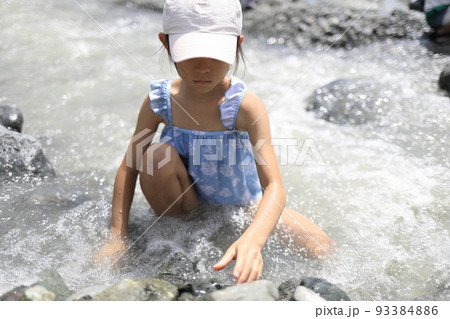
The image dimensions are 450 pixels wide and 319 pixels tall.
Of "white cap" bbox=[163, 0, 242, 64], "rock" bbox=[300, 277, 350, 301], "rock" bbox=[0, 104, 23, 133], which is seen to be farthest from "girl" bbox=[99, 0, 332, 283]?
"rock" bbox=[0, 104, 23, 133]

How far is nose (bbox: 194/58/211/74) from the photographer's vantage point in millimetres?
1908

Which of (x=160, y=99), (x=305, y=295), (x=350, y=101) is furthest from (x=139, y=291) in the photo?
(x=350, y=101)

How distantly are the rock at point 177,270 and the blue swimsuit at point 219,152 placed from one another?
0.49 meters

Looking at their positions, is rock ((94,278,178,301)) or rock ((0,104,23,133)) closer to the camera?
rock ((94,278,178,301))

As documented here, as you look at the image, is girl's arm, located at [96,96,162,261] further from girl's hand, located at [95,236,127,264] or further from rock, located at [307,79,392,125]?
rock, located at [307,79,392,125]

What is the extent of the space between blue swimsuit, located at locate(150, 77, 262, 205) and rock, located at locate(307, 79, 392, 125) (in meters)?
1.52

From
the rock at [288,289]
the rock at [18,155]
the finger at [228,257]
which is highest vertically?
the finger at [228,257]

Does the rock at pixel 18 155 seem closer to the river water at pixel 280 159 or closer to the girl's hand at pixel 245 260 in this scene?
the river water at pixel 280 159

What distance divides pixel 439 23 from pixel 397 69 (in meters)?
0.76

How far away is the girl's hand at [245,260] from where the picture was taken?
5.56ft

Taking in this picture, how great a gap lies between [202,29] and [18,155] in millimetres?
1491

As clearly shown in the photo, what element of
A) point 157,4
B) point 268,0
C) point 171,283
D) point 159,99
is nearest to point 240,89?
point 159,99

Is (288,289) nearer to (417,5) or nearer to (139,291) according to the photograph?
(139,291)

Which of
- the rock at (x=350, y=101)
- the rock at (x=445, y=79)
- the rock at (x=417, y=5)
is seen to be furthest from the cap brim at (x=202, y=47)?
the rock at (x=417, y=5)
